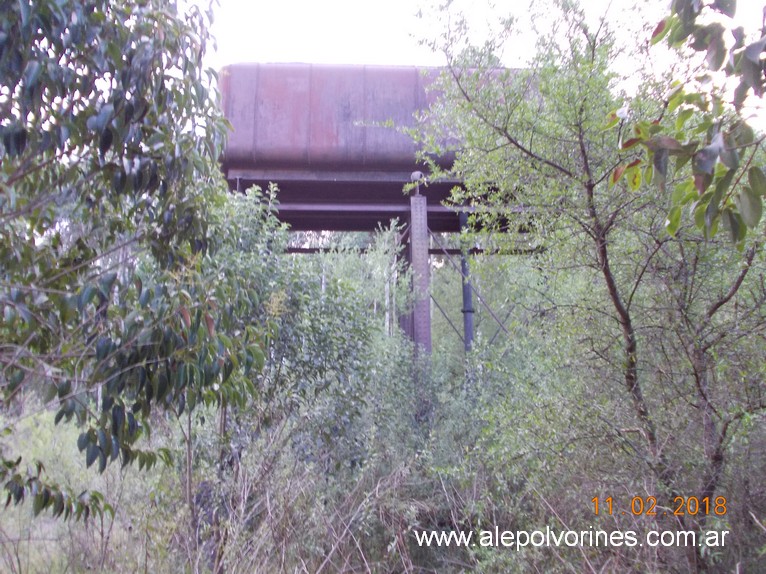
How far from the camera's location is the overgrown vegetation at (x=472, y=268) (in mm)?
3100

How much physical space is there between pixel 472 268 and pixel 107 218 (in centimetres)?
273

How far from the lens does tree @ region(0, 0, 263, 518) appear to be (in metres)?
3.06

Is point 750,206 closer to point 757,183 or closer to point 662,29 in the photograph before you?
point 757,183

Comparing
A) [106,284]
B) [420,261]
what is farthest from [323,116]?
[106,284]

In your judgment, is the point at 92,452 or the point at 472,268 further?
the point at 472,268

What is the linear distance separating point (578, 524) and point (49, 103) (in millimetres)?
3920

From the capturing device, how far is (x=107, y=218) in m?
3.80

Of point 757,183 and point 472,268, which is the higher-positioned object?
point 472,268

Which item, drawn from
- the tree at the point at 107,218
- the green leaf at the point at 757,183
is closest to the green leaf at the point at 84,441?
the tree at the point at 107,218

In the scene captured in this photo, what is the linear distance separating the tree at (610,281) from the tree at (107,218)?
2079 millimetres

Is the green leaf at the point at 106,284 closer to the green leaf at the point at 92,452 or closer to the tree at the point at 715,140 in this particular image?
the green leaf at the point at 92,452
